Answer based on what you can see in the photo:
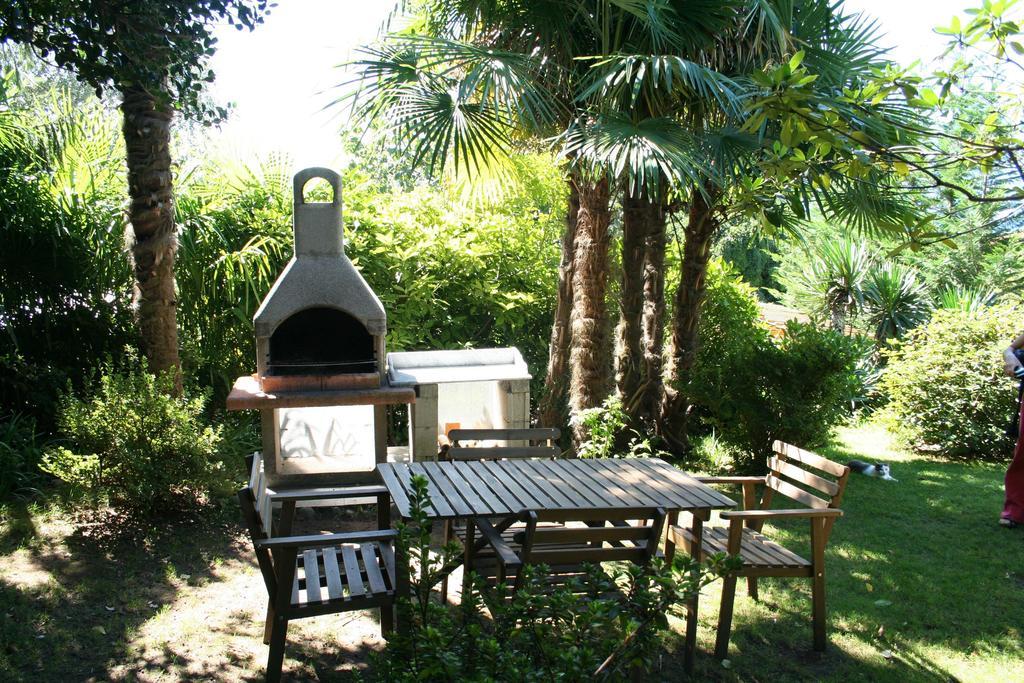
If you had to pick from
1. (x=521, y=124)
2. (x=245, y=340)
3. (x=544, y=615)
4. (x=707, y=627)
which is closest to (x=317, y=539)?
(x=544, y=615)

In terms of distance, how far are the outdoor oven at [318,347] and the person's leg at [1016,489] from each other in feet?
15.3

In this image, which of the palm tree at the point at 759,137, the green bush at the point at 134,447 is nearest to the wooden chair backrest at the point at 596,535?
the palm tree at the point at 759,137

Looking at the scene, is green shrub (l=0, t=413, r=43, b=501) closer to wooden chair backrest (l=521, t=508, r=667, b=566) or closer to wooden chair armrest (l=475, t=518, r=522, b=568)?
wooden chair armrest (l=475, t=518, r=522, b=568)

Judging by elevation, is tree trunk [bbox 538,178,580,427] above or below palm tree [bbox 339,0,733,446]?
below

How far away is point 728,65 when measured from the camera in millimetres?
7129

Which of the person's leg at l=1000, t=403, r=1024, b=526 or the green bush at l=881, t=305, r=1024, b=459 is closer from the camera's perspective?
→ the person's leg at l=1000, t=403, r=1024, b=526

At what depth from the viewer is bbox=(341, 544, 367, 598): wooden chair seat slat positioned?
377 cm

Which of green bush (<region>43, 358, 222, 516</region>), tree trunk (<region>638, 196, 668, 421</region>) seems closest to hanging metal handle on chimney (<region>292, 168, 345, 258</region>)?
green bush (<region>43, 358, 222, 516</region>)

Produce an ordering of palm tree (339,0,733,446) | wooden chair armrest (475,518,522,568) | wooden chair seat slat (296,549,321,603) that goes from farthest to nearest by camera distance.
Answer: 1. palm tree (339,0,733,446)
2. wooden chair seat slat (296,549,321,603)
3. wooden chair armrest (475,518,522,568)

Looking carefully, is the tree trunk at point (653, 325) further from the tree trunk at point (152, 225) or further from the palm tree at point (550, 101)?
the tree trunk at point (152, 225)

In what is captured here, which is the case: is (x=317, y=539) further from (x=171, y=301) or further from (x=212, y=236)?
(x=212, y=236)

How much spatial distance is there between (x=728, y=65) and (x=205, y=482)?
5.42 m

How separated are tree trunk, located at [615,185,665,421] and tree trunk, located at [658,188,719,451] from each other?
A: 181 mm

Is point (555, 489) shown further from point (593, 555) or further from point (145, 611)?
point (145, 611)
